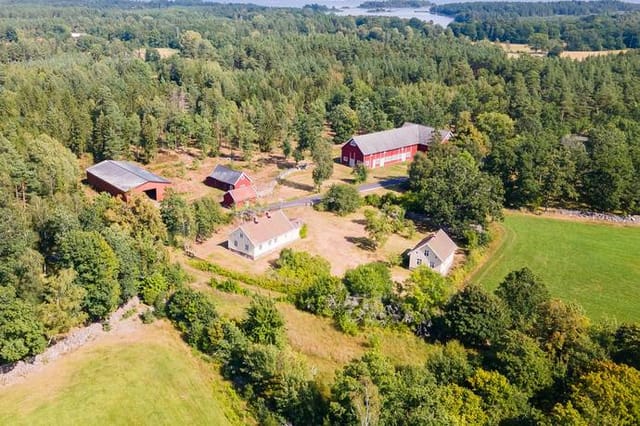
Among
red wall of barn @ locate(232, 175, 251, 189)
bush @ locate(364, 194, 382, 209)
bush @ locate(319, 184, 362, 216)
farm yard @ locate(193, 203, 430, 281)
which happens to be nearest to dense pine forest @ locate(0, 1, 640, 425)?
bush @ locate(364, 194, 382, 209)

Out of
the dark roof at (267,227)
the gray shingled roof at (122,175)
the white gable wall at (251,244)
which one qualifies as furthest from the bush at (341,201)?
the gray shingled roof at (122,175)

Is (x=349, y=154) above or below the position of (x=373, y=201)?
above

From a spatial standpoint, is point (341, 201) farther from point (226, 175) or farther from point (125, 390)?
point (125, 390)

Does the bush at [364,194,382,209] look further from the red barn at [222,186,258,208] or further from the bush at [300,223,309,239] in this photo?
the red barn at [222,186,258,208]

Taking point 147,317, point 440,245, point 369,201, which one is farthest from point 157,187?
point 440,245

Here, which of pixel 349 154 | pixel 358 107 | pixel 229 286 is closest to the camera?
pixel 229 286

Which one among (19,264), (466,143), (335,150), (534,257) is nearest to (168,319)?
(19,264)
